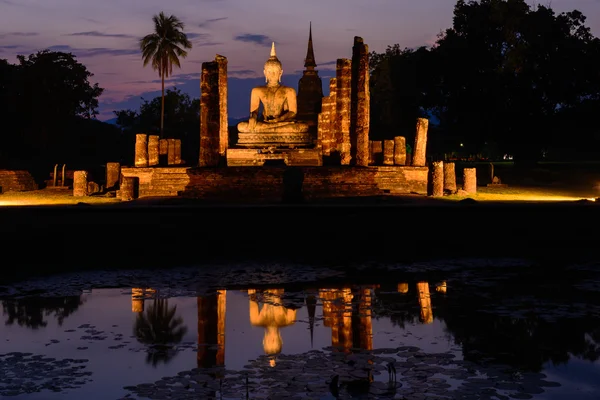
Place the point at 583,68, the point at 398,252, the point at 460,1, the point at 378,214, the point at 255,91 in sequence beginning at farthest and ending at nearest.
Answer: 1. the point at 460,1
2. the point at 583,68
3. the point at 255,91
4. the point at 378,214
5. the point at 398,252

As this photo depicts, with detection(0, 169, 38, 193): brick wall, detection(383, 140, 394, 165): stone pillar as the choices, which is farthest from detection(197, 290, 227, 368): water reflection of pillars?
detection(383, 140, 394, 165): stone pillar

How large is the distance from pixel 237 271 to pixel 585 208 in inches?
337

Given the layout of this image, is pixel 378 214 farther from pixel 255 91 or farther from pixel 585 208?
pixel 255 91

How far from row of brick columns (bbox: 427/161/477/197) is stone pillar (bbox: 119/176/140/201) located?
8.81 metres

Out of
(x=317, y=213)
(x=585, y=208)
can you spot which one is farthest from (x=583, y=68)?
(x=317, y=213)

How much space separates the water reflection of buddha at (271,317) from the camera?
28.2 ft

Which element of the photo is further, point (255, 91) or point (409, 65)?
point (409, 65)

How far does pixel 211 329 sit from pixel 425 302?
294 centimetres

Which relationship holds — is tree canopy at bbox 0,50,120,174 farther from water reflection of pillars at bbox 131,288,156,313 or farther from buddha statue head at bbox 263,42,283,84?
water reflection of pillars at bbox 131,288,156,313

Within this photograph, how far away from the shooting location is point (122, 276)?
1307 centimetres

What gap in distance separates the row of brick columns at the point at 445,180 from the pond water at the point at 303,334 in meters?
12.7

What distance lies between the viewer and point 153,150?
30.9 m

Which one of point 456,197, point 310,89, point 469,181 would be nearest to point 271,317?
point 456,197

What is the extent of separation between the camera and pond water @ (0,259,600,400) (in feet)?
23.1
